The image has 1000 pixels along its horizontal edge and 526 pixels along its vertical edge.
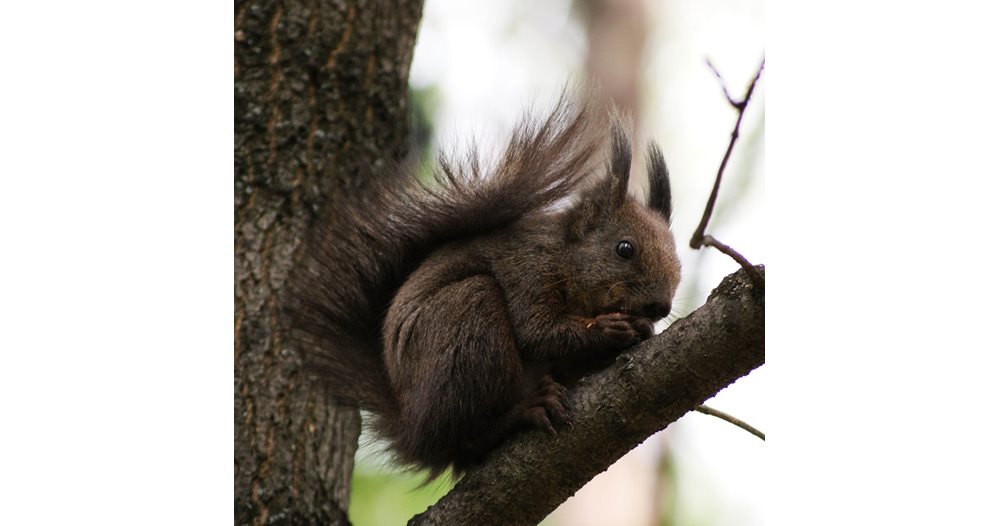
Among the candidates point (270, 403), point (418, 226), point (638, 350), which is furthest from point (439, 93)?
point (638, 350)

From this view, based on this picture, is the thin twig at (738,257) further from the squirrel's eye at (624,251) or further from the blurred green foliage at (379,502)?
the blurred green foliage at (379,502)

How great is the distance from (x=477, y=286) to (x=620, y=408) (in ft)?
1.82

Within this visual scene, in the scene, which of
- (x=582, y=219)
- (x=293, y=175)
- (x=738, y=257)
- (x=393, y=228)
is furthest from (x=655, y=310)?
(x=293, y=175)

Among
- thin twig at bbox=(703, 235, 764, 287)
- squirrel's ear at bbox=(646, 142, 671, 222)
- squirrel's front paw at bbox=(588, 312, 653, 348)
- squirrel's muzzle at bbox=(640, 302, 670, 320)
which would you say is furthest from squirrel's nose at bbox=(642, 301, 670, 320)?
thin twig at bbox=(703, 235, 764, 287)

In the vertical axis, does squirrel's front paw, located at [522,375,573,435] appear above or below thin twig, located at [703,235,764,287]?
below

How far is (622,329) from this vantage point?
1.93 m

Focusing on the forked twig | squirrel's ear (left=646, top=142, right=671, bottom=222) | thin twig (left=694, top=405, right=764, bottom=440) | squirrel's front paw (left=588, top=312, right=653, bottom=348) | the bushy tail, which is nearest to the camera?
the forked twig

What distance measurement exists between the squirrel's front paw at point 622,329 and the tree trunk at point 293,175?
72 centimetres

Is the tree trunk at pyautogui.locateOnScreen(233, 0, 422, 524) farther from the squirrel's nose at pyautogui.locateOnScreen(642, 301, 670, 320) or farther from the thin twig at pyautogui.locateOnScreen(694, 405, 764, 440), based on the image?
the thin twig at pyautogui.locateOnScreen(694, 405, 764, 440)

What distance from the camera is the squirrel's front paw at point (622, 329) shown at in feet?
6.33

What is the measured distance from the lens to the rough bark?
4.82 feet

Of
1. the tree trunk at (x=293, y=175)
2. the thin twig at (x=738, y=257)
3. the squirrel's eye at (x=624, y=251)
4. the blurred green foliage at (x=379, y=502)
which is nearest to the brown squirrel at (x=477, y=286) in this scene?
the squirrel's eye at (x=624, y=251)

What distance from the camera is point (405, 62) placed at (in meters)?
2.59
